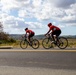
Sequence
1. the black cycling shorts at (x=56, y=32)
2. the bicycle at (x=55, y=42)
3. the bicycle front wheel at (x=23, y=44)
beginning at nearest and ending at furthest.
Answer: the black cycling shorts at (x=56, y=32) < the bicycle at (x=55, y=42) < the bicycle front wheel at (x=23, y=44)

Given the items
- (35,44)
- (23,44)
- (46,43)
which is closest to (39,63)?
(46,43)

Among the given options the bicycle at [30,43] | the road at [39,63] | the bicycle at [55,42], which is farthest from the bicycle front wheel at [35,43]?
the road at [39,63]

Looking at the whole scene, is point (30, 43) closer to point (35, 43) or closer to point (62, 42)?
point (35, 43)

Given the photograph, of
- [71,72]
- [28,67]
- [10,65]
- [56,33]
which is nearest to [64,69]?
[71,72]

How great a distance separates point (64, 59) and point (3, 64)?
246 cm

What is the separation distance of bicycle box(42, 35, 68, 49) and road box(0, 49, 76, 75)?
13.4ft

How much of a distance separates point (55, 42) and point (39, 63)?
7015mm

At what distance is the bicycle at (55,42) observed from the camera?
1880 cm

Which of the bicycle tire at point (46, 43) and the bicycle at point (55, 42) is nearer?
the bicycle at point (55, 42)

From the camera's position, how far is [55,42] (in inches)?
759

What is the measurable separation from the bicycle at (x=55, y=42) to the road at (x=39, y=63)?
4.10 meters

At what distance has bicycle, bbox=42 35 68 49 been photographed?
1880 cm

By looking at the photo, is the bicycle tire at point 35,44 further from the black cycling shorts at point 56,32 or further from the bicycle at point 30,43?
the black cycling shorts at point 56,32

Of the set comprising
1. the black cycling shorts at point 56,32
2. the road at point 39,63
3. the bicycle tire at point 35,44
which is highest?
the black cycling shorts at point 56,32
